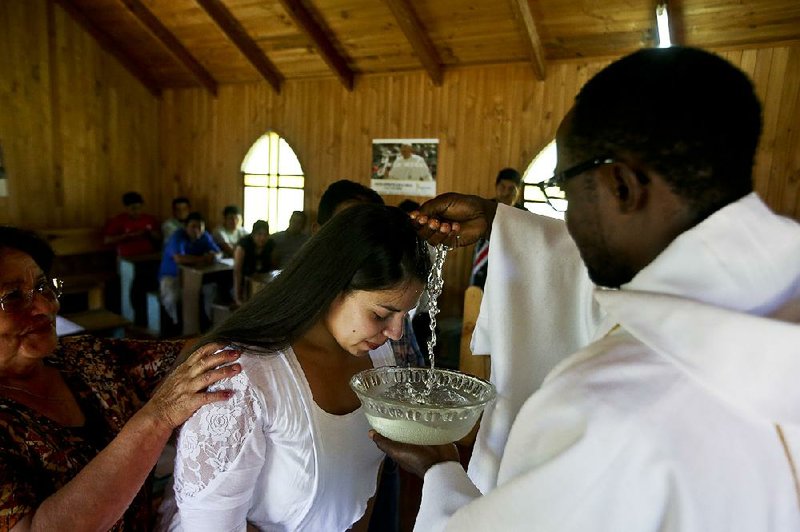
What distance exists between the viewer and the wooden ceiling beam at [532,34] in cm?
393

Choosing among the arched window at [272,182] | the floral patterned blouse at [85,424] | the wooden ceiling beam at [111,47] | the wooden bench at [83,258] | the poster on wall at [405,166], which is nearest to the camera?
the floral patterned blouse at [85,424]

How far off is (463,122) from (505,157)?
1.87 ft

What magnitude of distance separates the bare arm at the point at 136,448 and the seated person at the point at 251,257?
3983 mm

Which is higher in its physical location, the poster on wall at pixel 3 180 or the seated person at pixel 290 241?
the poster on wall at pixel 3 180

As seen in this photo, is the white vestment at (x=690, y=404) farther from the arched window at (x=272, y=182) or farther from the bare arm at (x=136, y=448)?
the arched window at (x=272, y=182)

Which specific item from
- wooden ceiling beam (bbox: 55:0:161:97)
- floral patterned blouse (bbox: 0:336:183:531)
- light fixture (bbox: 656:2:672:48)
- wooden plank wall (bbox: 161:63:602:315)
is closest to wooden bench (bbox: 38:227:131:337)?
wooden plank wall (bbox: 161:63:602:315)

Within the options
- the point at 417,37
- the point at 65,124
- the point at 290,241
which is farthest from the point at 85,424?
the point at 65,124

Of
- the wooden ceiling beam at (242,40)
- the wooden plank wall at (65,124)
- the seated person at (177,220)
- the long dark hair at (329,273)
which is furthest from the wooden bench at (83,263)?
the long dark hair at (329,273)

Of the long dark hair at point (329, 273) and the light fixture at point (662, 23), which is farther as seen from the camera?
the light fixture at point (662, 23)

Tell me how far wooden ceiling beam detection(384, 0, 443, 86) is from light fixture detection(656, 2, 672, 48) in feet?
6.23

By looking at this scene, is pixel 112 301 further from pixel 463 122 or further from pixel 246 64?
pixel 463 122

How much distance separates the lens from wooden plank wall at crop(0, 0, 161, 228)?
251 inches

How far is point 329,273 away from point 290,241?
4.22 metres

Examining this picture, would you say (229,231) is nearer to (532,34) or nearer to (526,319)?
(532,34)
